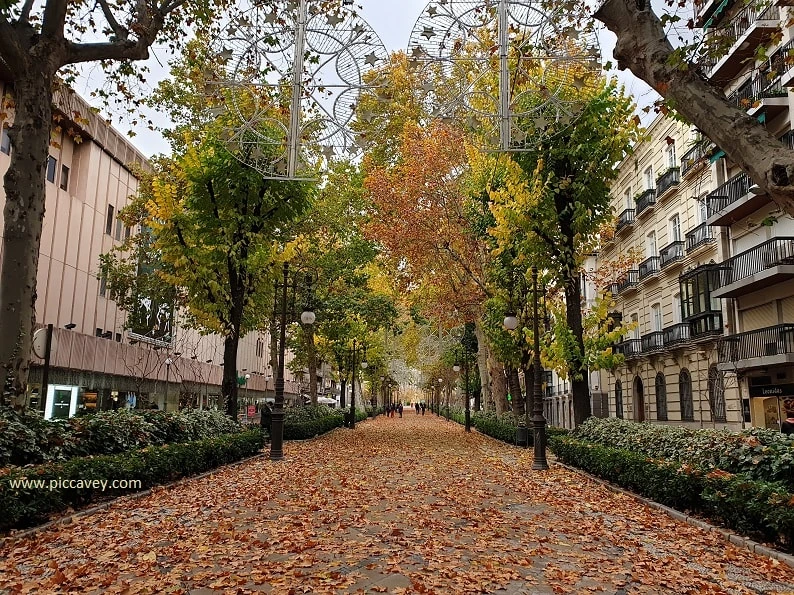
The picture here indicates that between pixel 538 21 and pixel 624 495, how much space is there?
791cm

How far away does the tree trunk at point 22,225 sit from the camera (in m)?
9.16

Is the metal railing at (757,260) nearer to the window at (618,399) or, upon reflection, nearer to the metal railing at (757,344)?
the metal railing at (757,344)

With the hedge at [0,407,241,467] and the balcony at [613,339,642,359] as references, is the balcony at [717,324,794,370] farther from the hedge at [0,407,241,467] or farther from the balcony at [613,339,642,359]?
the hedge at [0,407,241,467]

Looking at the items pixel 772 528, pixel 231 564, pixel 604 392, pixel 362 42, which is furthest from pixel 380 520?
pixel 604 392

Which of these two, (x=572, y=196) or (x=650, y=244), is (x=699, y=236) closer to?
(x=650, y=244)

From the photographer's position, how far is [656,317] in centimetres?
3006

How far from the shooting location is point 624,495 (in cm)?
1060

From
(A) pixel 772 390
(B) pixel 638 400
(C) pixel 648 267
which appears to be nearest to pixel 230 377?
(A) pixel 772 390

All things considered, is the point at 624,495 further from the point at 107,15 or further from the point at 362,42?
the point at 107,15

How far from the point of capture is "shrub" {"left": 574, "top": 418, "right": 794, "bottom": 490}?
25.3ft

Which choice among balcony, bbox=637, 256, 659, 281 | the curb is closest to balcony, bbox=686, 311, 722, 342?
balcony, bbox=637, 256, 659, 281

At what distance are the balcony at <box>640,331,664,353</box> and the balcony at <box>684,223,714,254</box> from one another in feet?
13.8

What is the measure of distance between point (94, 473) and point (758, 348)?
20283 millimetres

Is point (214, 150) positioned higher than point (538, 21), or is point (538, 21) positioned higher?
point (214, 150)
